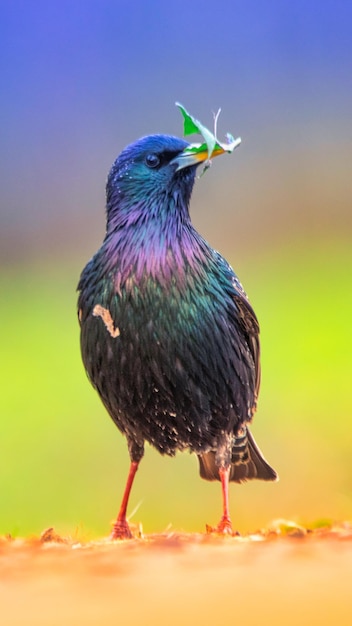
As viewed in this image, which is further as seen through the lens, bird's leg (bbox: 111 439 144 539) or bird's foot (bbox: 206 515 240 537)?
bird's leg (bbox: 111 439 144 539)

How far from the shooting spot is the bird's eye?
3789mm

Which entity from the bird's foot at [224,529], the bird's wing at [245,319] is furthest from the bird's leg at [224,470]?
the bird's wing at [245,319]

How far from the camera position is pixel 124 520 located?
4.09 m

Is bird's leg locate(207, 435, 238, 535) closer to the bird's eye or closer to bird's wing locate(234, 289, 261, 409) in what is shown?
bird's wing locate(234, 289, 261, 409)

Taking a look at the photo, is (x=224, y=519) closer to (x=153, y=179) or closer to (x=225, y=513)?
(x=225, y=513)

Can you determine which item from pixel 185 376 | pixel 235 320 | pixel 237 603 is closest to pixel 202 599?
pixel 237 603

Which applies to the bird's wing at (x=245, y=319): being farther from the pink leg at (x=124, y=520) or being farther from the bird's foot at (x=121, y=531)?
the bird's foot at (x=121, y=531)

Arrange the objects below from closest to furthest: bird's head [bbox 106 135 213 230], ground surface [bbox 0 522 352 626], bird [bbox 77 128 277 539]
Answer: ground surface [bbox 0 522 352 626], bird [bbox 77 128 277 539], bird's head [bbox 106 135 213 230]

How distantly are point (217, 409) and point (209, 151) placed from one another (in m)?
1.07

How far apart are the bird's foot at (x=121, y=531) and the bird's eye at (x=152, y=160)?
1.55m

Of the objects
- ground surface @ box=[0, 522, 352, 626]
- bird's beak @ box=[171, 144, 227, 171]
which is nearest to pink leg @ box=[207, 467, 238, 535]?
ground surface @ box=[0, 522, 352, 626]

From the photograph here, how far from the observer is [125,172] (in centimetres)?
385

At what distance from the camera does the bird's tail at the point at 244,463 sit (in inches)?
177

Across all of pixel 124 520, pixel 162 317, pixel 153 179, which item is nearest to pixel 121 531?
pixel 124 520
